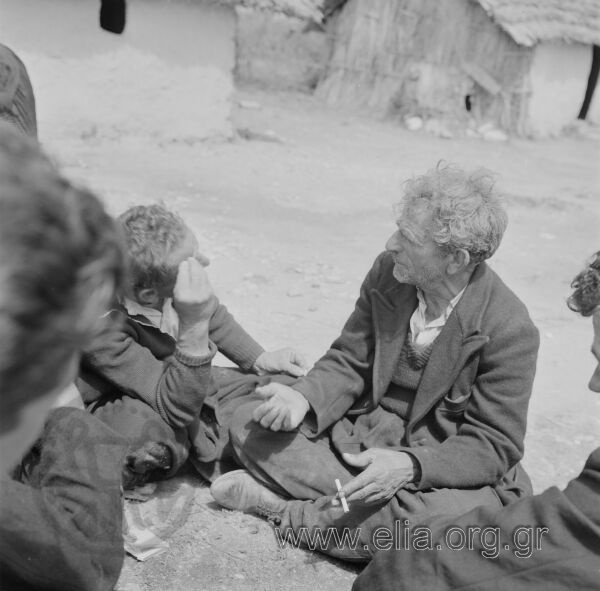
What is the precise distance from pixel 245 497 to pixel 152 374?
24.0 inches

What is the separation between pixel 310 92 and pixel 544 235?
10.2 m

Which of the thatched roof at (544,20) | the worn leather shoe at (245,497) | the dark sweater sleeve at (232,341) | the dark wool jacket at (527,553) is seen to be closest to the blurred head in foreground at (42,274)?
the dark wool jacket at (527,553)

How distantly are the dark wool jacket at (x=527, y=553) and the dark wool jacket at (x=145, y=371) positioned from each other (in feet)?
3.19

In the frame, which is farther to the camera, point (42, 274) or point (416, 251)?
point (416, 251)

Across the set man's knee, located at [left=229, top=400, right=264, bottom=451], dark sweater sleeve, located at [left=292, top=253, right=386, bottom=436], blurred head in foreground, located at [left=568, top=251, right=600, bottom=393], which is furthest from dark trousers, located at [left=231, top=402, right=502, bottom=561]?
blurred head in foreground, located at [left=568, top=251, right=600, bottom=393]

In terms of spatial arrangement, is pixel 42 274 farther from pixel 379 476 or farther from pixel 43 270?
pixel 379 476

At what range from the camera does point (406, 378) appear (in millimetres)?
3164

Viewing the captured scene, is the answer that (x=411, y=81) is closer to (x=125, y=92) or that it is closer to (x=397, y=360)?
(x=125, y=92)

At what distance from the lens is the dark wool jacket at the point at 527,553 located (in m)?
2.16

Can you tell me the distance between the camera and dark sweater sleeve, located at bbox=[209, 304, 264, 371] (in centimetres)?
355

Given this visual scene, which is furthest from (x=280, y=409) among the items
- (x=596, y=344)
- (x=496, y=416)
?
(x=596, y=344)

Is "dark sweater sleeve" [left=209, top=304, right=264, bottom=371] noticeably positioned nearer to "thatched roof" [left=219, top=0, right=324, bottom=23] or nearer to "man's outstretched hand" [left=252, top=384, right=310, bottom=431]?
"man's outstretched hand" [left=252, top=384, right=310, bottom=431]

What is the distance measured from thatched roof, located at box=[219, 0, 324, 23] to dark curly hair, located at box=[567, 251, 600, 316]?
29.6 feet

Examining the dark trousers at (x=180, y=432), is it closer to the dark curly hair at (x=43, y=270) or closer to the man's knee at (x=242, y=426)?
the man's knee at (x=242, y=426)
